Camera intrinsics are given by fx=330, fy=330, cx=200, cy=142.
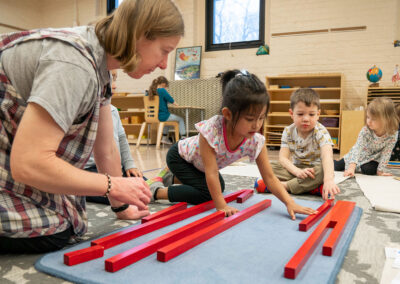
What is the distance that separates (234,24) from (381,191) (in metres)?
4.11

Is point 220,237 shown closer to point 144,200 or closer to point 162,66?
point 144,200

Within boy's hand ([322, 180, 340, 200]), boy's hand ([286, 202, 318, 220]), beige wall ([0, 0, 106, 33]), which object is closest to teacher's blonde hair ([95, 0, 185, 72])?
boy's hand ([286, 202, 318, 220])

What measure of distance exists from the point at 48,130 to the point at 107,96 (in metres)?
0.35

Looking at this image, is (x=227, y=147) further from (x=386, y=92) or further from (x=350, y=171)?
(x=386, y=92)

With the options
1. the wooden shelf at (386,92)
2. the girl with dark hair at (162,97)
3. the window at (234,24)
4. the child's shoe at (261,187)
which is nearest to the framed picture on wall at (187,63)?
the window at (234,24)

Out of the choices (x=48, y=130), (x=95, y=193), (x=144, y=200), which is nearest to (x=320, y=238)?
(x=144, y=200)

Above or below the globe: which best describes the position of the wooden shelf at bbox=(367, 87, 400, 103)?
below

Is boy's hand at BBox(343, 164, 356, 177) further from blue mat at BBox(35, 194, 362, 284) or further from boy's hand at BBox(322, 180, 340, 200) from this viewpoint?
blue mat at BBox(35, 194, 362, 284)

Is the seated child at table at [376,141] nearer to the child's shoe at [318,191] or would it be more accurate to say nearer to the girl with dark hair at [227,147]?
the child's shoe at [318,191]

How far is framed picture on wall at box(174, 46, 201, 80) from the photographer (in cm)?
539

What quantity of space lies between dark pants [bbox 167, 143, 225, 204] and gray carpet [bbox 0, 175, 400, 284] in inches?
3.7

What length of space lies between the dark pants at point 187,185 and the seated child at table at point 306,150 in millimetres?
561

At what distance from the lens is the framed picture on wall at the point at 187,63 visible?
212 inches

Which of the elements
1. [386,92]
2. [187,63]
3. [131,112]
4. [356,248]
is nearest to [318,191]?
[356,248]
